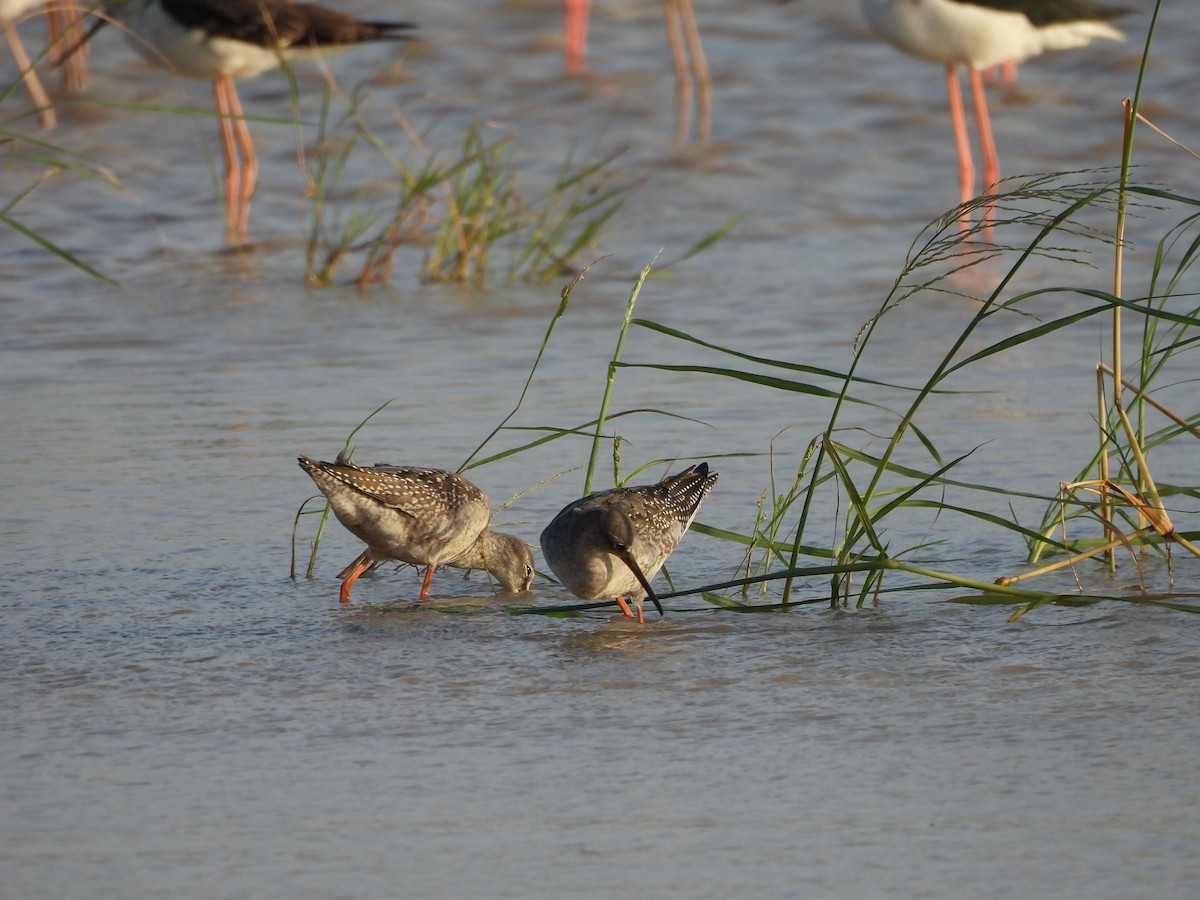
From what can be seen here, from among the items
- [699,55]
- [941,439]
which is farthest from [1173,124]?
[941,439]

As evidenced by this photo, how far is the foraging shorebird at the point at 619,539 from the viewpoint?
4.46 m

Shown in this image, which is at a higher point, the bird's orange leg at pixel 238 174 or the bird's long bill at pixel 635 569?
the bird's long bill at pixel 635 569

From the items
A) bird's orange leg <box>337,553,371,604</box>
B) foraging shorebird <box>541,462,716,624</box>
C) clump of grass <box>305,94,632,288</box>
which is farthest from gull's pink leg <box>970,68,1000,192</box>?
bird's orange leg <box>337,553,371,604</box>

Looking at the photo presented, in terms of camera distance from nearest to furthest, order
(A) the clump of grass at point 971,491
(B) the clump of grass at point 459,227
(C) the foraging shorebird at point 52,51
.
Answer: (A) the clump of grass at point 971,491
(B) the clump of grass at point 459,227
(C) the foraging shorebird at point 52,51

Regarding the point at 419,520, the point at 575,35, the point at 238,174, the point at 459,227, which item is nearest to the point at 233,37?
the point at 238,174

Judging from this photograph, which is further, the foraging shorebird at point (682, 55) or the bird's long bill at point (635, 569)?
the foraging shorebird at point (682, 55)

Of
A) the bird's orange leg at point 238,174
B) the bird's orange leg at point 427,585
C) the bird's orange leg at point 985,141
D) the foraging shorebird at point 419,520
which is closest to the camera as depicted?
the foraging shorebird at point 419,520

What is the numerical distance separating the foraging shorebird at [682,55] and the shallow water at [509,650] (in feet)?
13.6

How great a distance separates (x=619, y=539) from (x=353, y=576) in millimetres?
833

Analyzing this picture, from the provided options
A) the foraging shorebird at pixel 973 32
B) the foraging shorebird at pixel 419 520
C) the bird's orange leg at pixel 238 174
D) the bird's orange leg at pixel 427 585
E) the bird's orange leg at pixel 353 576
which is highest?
the foraging shorebird at pixel 973 32

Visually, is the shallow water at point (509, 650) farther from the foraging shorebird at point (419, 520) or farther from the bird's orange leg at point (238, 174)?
the bird's orange leg at point (238, 174)

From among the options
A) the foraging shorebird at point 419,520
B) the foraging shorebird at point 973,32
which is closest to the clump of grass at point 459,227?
the foraging shorebird at point 419,520

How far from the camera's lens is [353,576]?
484 centimetres

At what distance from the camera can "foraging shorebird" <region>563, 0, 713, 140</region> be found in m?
14.6
